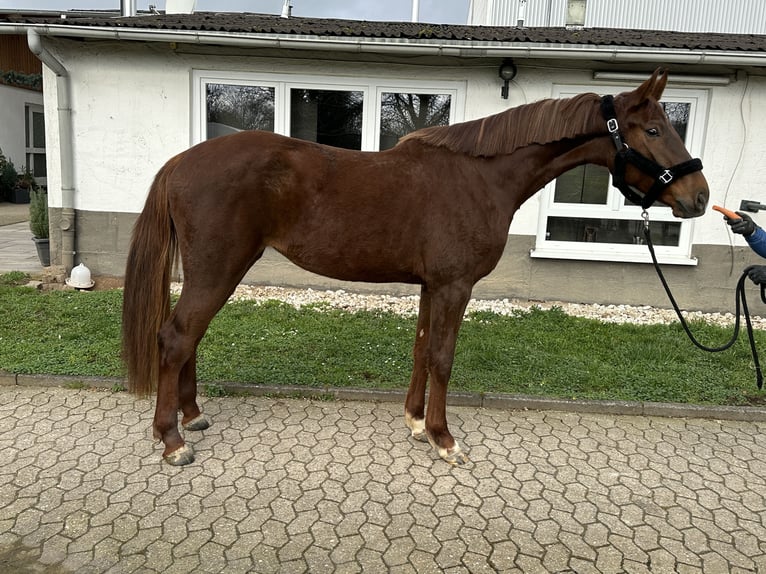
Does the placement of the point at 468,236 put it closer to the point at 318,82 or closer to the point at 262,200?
the point at 262,200

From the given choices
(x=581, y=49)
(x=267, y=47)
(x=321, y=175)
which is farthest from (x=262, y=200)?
(x=581, y=49)

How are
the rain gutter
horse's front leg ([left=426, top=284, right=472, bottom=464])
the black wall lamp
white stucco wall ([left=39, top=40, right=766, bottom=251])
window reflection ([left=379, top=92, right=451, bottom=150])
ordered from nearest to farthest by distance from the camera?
horse's front leg ([left=426, top=284, right=472, bottom=464]) < the rain gutter < the black wall lamp < white stucco wall ([left=39, top=40, right=766, bottom=251]) < window reflection ([left=379, top=92, right=451, bottom=150])

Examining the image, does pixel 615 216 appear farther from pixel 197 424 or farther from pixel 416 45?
pixel 197 424

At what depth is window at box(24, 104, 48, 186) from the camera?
19.0 m

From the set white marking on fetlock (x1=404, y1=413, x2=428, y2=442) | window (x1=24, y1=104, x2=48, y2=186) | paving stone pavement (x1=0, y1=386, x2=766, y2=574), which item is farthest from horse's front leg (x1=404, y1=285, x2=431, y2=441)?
window (x1=24, y1=104, x2=48, y2=186)

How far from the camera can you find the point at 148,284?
126 inches

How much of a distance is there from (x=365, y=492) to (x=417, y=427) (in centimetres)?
73

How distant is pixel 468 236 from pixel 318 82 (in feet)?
15.7

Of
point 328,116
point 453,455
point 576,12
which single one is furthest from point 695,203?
point 576,12

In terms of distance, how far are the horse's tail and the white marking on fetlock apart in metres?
1.61

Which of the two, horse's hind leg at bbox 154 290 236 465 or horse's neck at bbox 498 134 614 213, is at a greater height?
horse's neck at bbox 498 134 614 213

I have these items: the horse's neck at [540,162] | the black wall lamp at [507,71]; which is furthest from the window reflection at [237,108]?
the horse's neck at [540,162]

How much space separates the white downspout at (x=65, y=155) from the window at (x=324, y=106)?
1.57 m

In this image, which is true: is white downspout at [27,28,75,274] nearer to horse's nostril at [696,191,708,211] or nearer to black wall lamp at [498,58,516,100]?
black wall lamp at [498,58,516,100]
